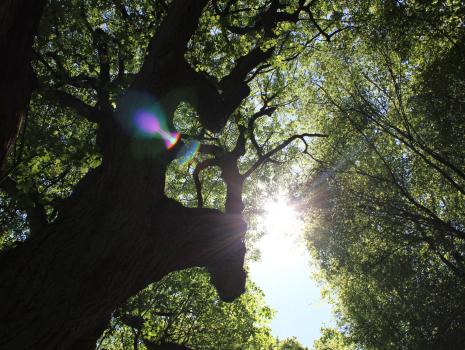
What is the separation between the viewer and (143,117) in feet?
17.9

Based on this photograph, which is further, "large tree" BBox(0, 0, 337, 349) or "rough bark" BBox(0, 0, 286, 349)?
"large tree" BBox(0, 0, 337, 349)

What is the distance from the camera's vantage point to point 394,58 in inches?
522

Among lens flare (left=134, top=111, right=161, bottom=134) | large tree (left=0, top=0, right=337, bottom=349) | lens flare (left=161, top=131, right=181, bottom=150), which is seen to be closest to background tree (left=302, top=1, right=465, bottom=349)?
large tree (left=0, top=0, right=337, bottom=349)

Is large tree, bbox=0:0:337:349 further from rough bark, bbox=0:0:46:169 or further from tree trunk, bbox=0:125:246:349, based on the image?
rough bark, bbox=0:0:46:169

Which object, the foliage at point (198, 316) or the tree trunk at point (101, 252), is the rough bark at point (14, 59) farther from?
the foliage at point (198, 316)

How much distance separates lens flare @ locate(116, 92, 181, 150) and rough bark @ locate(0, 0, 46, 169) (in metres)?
1.81

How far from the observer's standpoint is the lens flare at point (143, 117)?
5414mm

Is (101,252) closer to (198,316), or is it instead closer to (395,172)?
(198,316)

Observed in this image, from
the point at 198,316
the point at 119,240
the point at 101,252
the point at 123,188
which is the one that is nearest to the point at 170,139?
the point at 123,188

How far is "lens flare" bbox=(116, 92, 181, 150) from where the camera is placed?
541 cm

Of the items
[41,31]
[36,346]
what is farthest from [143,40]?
[36,346]

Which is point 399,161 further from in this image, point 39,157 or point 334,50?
point 39,157

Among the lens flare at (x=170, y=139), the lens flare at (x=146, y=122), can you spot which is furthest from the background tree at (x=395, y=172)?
the lens flare at (x=146, y=122)

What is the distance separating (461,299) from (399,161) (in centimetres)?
753
